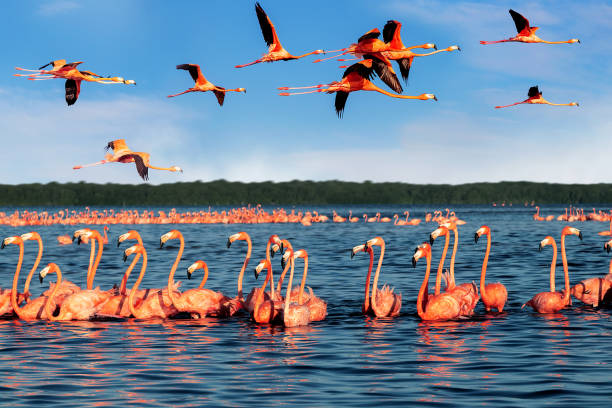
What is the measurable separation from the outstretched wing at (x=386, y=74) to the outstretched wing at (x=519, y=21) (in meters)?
5.20

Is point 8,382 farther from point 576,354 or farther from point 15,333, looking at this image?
point 576,354

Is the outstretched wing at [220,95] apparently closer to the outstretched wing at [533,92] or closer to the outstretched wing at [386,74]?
the outstretched wing at [386,74]

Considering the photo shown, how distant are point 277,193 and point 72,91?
397 feet

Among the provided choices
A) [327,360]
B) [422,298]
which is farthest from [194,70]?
[327,360]

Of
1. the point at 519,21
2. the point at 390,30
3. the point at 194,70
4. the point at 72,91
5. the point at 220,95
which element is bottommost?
the point at 72,91

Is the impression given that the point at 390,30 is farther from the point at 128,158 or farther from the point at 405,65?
the point at 128,158

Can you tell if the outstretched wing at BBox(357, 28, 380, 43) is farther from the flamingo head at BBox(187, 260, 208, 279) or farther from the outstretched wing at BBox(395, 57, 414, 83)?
the flamingo head at BBox(187, 260, 208, 279)

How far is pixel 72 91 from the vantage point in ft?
59.7

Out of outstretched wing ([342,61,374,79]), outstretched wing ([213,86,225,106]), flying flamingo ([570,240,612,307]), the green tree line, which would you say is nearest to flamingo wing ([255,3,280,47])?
outstretched wing ([342,61,374,79])

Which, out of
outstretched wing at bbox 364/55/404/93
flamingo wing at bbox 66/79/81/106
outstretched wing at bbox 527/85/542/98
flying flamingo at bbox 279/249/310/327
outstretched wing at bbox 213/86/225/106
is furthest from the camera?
outstretched wing at bbox 527/85/542/98

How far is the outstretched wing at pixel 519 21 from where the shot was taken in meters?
19.8

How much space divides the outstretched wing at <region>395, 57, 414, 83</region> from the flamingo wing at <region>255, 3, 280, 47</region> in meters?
2.74

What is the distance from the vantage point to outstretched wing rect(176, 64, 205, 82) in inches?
715

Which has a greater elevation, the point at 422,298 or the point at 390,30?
the point at 390,30
